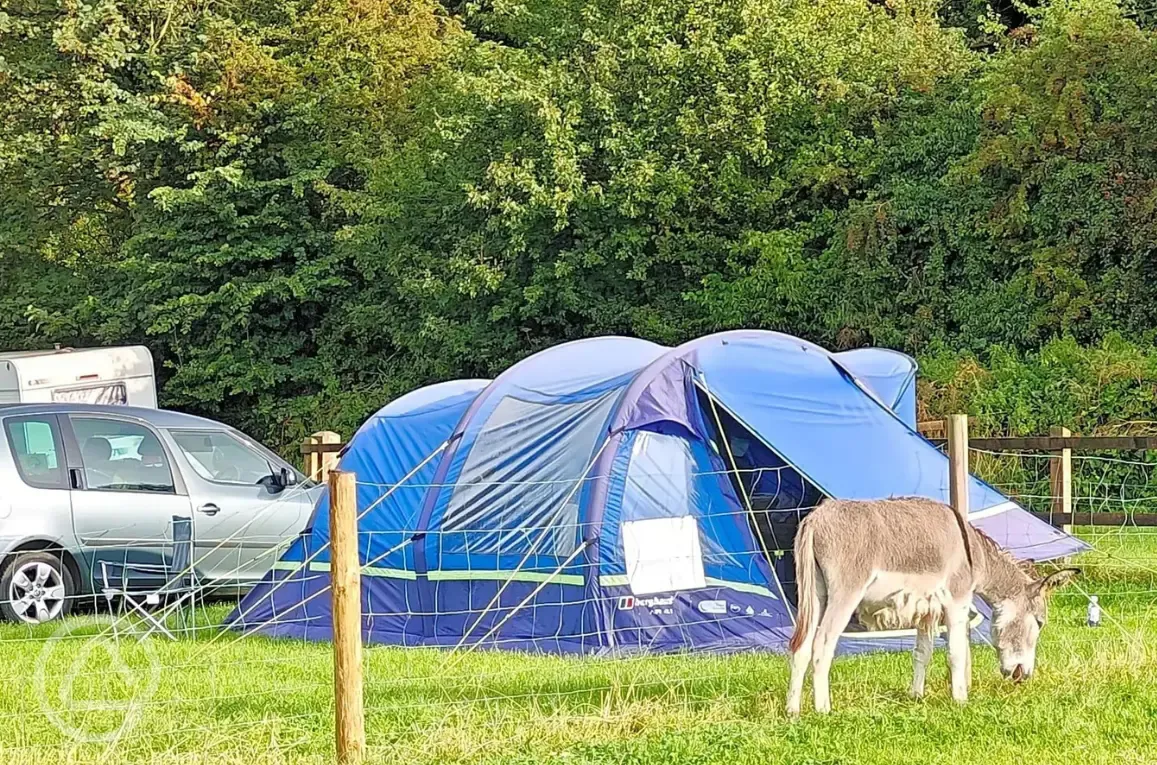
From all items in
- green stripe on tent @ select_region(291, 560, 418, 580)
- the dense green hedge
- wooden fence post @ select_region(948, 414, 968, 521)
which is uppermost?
the dense green hedge

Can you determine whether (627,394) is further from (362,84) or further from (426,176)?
(362,84)

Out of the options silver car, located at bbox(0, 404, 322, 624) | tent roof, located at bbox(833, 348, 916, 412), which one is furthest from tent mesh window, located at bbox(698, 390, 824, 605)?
silver car, located at bbox(0, 404, 322, 624)

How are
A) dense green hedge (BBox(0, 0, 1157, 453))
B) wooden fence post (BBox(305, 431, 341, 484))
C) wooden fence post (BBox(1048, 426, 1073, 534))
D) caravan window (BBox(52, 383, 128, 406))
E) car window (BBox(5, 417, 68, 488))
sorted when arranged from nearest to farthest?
car window (BBox(5, 417, 68, 488))
wooden fence post (BBox(1048, 426, 1073, 534))
wooden fence post (BBox(305, 431, 341, 484))
caravan window (BBox(52, 383, 128, 406))
dense green hedge (BBox(0, 0, 1157, 453))

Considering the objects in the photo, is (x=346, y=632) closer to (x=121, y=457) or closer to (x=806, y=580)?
(x=806, y=580)

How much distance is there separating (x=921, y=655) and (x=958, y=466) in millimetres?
1296

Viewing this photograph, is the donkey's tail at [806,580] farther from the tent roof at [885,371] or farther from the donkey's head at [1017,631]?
the tent roof at [885,371]

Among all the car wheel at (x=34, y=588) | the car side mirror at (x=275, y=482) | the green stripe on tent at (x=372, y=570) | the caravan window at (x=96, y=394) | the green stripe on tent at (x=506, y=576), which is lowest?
the car wheel at (x=34, y=588)

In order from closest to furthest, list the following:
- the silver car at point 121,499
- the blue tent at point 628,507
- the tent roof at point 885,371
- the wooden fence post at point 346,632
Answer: the wooden fence post at point 346,632
the blue tent at point 628,507
the silver car at point 121,499
the tent roof at point 885,371

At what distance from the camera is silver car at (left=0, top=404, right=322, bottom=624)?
35.3ft

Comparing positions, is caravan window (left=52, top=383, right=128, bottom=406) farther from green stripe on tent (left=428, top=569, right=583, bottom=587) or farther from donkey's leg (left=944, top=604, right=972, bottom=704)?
donkey's leg (left=944, top=604, right=972, bottom=704)

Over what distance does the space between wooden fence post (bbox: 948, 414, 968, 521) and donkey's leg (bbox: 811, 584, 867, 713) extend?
4.63 ft

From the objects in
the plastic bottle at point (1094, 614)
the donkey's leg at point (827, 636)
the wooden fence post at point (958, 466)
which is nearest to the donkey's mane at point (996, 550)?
the wooden fence post at point (958, 466)

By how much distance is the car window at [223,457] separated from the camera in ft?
38.9

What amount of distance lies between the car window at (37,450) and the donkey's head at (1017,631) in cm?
708
